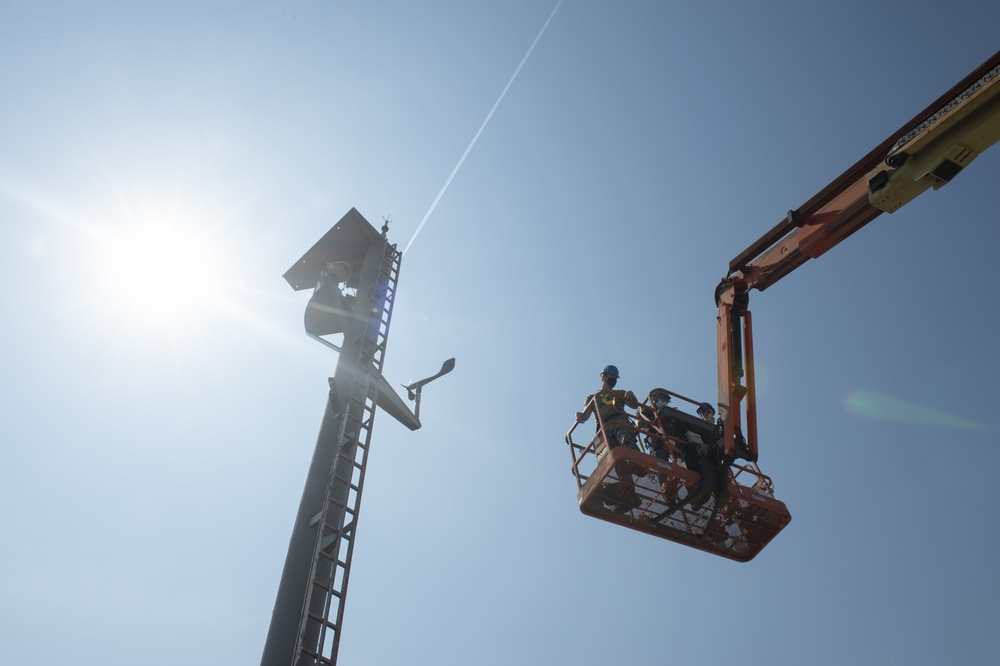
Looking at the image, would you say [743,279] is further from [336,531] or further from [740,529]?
[336,531]

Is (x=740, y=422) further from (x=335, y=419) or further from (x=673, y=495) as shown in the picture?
(x=335, y=419)

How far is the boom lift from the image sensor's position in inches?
400

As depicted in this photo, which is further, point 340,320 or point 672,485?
point 340,320

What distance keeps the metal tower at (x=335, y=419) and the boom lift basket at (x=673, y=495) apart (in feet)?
12.5

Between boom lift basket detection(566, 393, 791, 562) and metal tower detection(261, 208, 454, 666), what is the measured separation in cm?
380

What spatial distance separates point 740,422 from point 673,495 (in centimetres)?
183

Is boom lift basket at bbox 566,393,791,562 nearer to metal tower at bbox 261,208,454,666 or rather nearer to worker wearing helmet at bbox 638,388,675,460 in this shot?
worker wearing helmet at bbox 638,388,675,460

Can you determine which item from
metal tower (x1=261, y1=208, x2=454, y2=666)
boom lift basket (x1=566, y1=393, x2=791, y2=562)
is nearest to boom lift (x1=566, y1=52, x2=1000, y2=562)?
boom lift basket (x1=566, y1=393, x2=791, y2=562)

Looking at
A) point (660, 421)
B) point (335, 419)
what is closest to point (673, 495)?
point (660, 421)

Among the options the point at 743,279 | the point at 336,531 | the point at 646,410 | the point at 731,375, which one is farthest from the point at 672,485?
the point at 336,531

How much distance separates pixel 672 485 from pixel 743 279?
4208 millimetres

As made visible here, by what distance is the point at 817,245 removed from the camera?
12062mm

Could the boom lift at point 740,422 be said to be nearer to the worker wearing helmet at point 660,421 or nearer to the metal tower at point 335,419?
the worker wearing helmet at point 660,421

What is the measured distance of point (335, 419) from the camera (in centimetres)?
1285
